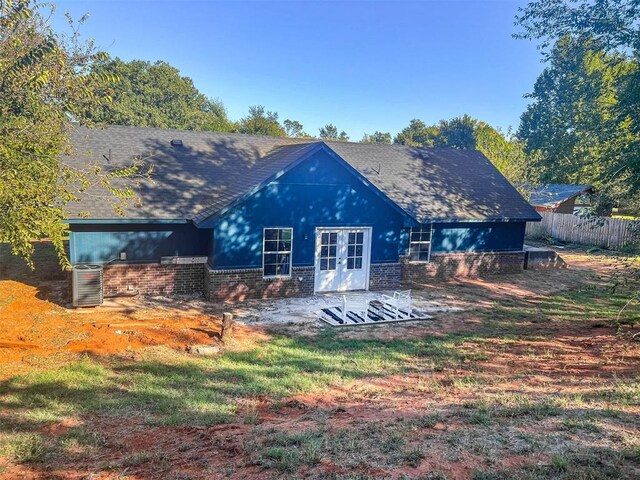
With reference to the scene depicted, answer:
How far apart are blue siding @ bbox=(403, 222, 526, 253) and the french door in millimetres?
2492

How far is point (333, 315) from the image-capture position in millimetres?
12531

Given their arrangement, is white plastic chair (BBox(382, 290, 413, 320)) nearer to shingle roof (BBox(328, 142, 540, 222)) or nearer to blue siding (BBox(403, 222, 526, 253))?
shingle roof (BBox(328, 142, 540, 222))

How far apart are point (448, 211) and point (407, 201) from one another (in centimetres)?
171

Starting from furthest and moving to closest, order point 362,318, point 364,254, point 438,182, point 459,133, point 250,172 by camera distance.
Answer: point 459,133 < point 438,182 < point 250,172 < point 364,254 < point 362,318

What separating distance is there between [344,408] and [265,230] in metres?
7.91

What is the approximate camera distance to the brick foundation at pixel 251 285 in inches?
530

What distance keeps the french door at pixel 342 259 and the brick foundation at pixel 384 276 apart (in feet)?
0.70

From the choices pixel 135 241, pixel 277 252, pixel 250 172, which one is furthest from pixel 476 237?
pixel 135 241

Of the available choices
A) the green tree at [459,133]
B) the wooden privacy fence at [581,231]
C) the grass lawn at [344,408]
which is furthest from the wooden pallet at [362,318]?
the green tree at [459,133]

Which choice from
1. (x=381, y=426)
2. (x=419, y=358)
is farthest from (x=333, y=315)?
(x=381, y=426)

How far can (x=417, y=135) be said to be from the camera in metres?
84.6

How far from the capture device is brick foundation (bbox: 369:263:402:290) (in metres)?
15.5

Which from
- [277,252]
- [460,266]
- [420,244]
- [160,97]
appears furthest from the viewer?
[160,97]

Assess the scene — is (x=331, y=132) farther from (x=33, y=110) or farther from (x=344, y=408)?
(x=344, y=408)
